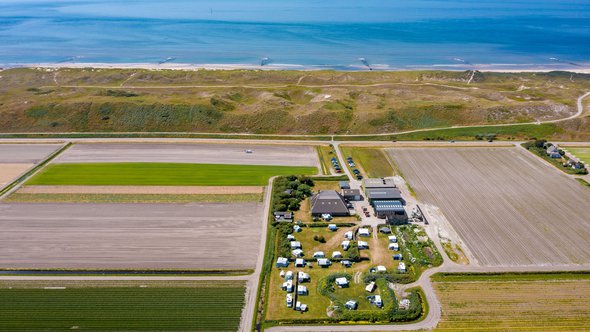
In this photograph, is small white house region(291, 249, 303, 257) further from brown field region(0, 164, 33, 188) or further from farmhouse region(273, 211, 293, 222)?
brown field region(0, 164, 33, 188)

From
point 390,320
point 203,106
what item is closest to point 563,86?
point 203,106

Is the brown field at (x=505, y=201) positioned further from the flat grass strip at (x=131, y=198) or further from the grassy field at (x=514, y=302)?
the flat grass strip at (x=131, y=198)

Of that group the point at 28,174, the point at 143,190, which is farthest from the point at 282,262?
the point at 28,174

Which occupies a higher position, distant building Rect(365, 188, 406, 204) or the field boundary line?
distant building Rect(365, 188, 406, 204)

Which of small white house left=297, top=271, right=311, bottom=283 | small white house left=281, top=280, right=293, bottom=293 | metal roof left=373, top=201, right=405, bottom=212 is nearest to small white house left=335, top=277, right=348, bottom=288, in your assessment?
small white house left=297, top=271, right=311, bottom=283

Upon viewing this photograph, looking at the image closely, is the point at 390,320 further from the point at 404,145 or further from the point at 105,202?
the point at 404,145

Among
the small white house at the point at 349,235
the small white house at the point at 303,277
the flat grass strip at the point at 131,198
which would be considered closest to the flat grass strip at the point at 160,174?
the flat grass strip at the point at 131,198

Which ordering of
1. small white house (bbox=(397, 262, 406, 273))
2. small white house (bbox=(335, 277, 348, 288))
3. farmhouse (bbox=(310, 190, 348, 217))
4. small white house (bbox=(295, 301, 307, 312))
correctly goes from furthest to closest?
farmhouse (bbox=(310, 190, 348, 217)) < small white house (bbox=(397, 262, 406, 273)) < small white house (bbox=(335, 277, 348, 288)) < small white house (bbox=(295, 301, 307, 312))
